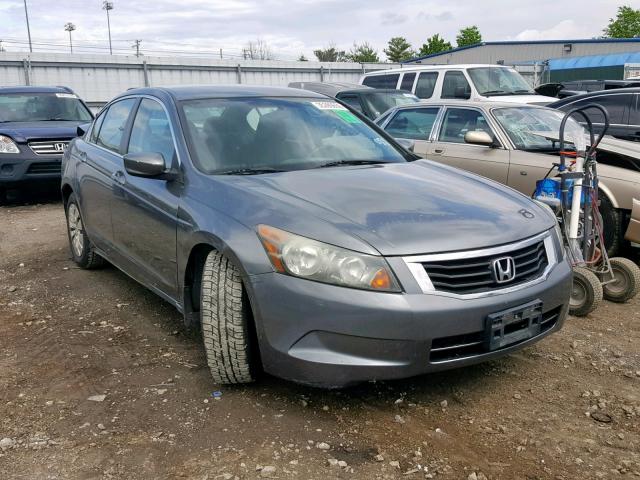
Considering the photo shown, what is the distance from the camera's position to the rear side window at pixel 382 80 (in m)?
13.6

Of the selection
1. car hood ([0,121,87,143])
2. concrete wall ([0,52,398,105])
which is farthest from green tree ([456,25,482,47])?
car hood ([0,121,87,143])

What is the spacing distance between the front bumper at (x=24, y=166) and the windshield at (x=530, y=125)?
6.20 metres

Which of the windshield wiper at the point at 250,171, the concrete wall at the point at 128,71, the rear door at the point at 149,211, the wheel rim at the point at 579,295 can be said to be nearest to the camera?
the windshield wiper at the point at 250,171

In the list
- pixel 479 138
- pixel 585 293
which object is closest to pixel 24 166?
pixel 479 138

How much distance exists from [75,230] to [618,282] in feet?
15.0

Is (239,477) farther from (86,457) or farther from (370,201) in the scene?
(370,201)

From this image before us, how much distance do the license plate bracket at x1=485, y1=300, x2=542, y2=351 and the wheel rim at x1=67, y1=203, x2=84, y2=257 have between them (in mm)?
3863

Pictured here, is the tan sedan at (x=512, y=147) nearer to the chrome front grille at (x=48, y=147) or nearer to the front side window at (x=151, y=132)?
the front side window at (x=151, y=132)

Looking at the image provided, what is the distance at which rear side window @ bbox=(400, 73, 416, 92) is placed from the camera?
13.0 metres

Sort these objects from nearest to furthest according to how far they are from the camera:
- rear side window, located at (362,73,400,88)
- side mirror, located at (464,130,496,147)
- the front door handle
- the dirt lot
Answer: the dirt lot
the front door handle
side mirror, located at (464,130,496,147)
rear side window, located at (362,73,400,88)

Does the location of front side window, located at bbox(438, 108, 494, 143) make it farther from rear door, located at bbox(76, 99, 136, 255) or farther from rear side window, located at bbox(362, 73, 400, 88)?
rear side window, located at bbox(362, 73, 400, 88)

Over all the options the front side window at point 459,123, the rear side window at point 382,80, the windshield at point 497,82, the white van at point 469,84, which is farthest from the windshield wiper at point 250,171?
the rear side window at point 382,80

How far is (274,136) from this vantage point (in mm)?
3934

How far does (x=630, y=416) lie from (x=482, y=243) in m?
1.10
